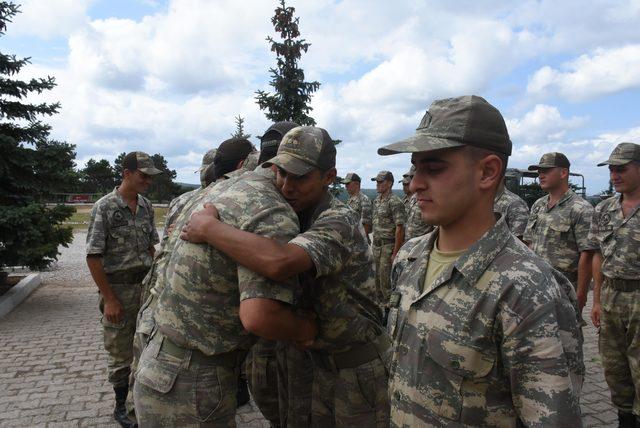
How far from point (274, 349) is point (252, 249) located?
157 centimetres

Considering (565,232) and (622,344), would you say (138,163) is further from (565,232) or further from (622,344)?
(622,344)

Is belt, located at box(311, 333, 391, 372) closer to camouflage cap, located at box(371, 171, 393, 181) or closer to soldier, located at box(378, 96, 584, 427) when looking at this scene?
soldier, located at box(378, 96, 584, 427)

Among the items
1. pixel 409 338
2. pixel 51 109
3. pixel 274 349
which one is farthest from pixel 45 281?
pixel 409 338

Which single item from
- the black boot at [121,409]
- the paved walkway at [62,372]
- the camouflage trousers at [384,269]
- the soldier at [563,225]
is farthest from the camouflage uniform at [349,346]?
the camouflage trousers at [384,269]

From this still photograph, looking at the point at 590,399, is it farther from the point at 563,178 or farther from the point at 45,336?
the point at 45,336

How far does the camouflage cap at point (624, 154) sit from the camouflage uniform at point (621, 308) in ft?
1.53

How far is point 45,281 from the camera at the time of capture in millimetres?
11531

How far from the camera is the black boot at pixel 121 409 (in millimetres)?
4277

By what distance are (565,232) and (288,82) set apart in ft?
23.2

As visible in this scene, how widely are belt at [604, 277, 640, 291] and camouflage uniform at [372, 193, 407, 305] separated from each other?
18.6 ft

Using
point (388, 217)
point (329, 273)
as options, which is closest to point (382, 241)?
point (388, 217)

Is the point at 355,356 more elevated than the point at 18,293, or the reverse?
the point at 355,356

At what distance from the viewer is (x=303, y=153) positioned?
7.84 feet

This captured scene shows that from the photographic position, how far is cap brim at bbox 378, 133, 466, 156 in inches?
62.0
